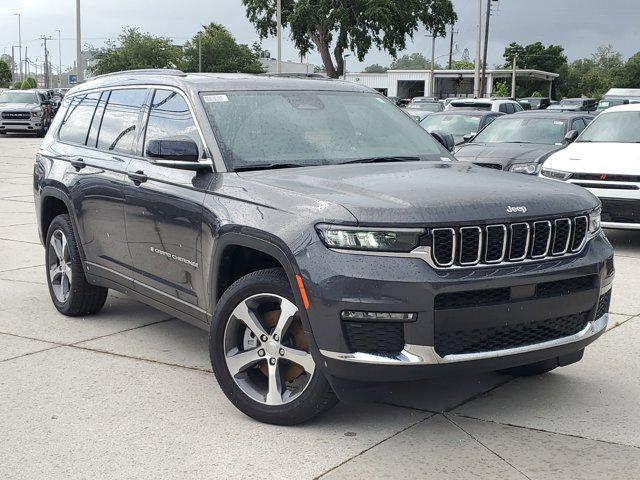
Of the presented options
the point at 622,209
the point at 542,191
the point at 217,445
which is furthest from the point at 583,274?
the point at 622,209

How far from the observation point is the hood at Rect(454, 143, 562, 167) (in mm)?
13188

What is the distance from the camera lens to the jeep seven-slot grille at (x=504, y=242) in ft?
13.8

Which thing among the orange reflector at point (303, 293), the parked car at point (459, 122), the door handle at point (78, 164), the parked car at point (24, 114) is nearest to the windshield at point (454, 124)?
the parked car at point (459, 122)

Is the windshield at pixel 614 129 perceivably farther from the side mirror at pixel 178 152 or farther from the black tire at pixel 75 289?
the side mirror at pixel 178 152

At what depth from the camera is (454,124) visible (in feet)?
60.0

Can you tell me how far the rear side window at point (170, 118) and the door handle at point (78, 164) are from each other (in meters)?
0.89

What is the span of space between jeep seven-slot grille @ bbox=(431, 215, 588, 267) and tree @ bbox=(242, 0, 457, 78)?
52.4 m

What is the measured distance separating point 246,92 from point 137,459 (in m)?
2.37

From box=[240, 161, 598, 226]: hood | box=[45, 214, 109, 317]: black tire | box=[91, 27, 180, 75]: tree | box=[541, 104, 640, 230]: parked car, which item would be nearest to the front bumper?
box=[240, 161, 598, 226]: hood

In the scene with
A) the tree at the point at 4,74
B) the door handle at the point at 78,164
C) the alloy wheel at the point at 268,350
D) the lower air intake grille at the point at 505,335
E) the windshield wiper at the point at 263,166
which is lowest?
the alloy wheel at the point at 268,350

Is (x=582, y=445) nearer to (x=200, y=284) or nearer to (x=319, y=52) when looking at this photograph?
(x=200, y=284)

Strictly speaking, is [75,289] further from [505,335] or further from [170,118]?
[505,335]

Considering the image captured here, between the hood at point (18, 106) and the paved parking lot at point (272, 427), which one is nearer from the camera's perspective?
the paved parking lot at point (272, 427)

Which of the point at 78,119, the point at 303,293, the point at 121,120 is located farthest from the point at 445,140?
the point at 78,119
